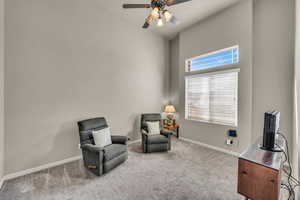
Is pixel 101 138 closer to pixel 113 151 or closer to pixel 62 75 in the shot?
pixel 113 151

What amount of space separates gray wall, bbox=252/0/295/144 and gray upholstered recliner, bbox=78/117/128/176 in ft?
9.74

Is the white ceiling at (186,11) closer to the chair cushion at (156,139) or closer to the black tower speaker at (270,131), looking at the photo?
the black tower speaker at (270,131)

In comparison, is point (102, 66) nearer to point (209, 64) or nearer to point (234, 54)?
point (209, 64)

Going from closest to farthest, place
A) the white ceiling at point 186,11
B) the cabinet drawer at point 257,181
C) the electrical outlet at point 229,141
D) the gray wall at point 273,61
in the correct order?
the cabinet drawer at point 257,181 < the gray wall at point 273,61 < the white ceiling at point 186,11 < the electrical outlet at point 229,141

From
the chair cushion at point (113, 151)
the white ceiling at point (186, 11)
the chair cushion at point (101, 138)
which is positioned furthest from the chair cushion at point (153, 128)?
the white ceiling at point (186, 11)

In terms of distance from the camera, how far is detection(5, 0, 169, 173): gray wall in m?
2.29

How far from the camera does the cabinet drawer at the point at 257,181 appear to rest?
1227 mm

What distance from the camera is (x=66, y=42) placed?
2779 millimetres

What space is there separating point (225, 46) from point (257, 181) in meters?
3.04

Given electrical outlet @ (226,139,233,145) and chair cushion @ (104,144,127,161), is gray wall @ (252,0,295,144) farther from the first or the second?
chair cushion @ (104,144,127,161)

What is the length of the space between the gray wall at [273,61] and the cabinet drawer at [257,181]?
6.54 ft

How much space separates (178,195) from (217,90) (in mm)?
2692

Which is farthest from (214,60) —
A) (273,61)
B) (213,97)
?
(273,61)

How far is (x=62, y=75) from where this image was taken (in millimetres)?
2742
